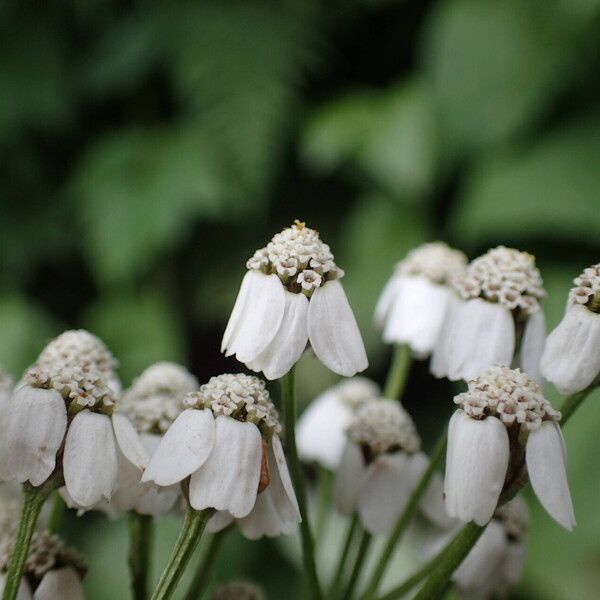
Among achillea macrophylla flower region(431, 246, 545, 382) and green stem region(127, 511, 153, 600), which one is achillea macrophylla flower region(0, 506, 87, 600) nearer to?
green stem region(127, 511, 153, 600)

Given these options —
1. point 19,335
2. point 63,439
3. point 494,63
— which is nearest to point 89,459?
point 63,439

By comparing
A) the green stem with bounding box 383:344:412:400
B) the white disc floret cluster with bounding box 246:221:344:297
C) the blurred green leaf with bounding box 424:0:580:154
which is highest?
the blurred green leaf with bounding box 424:0:580:154

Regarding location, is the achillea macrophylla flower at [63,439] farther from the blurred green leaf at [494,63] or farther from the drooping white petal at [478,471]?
the blurred green leaf at [494,63]

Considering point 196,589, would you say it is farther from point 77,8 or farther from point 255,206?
point 77,8

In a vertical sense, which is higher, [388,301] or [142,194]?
[142,194]

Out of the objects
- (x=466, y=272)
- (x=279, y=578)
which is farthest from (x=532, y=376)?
(x=279, y=578)

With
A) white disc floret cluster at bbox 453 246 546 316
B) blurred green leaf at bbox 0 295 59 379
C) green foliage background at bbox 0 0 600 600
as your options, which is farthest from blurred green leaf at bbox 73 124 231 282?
white disc floret cluster at bbox 453 246 546 316

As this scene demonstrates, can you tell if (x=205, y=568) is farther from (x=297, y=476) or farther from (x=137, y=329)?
(x=137, y=329)
